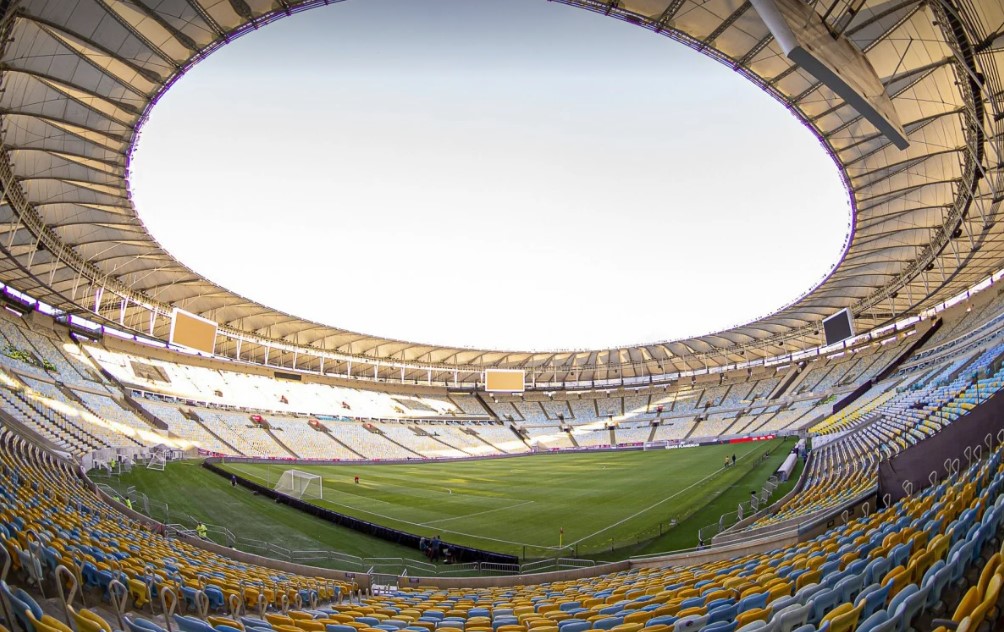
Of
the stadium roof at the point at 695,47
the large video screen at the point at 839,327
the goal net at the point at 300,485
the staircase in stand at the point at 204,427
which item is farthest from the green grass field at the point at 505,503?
the stadium roof at the point at 695,47

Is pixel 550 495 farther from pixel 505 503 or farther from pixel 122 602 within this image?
pixel 122 602

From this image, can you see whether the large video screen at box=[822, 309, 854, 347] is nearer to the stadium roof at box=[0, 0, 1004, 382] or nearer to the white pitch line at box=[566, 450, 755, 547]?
the stadium roof at box=[0, 0, 1004, 382]

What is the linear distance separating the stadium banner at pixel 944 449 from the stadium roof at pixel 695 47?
9.85 m

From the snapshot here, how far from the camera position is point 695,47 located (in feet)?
67.3

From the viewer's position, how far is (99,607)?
7855 mm

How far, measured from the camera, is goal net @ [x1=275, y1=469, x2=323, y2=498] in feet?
99.6

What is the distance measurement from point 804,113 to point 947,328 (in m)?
38.8

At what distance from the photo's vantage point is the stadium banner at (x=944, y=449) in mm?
10352

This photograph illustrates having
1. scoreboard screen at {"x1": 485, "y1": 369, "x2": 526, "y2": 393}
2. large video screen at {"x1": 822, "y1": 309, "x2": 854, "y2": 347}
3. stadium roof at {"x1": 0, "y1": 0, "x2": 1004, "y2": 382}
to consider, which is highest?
stadium roof at {"x1": 0, "y1": 0, "x2": 1004, "y2": 382}

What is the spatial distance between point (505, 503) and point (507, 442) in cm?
3610

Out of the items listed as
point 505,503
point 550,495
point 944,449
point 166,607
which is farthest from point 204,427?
point 944,449

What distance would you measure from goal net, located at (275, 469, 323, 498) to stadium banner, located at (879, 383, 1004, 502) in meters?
27.8

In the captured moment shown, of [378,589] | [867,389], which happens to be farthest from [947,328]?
[378,589]

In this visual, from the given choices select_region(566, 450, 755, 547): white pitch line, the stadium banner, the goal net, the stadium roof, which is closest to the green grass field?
select_region(566, 450, 755, 547): white pitch line
